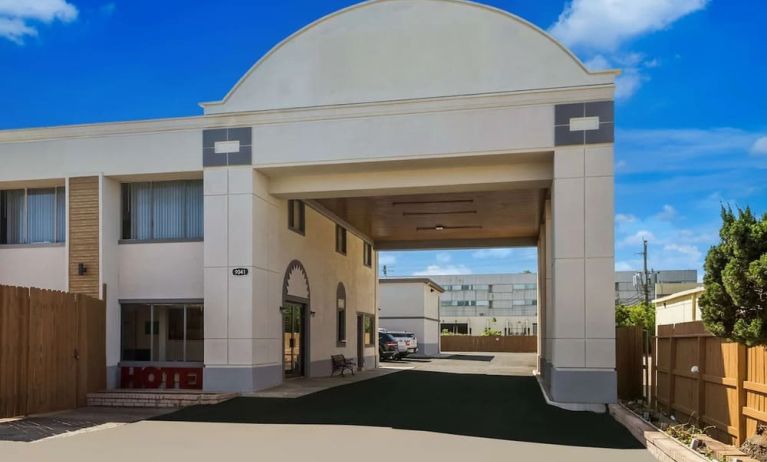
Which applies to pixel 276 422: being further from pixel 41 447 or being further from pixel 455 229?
pixel 455 229

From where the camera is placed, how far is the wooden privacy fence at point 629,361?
15.9 m

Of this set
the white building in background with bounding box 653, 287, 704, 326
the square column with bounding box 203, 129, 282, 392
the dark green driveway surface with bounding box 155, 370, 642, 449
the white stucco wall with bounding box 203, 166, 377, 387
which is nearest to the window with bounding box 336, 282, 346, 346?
the dark green driveway surface with bounding box 155, 370, 642, 449

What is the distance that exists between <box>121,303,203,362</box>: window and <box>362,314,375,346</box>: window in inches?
464

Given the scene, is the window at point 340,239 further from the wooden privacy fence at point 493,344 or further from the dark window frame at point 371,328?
the wooden privacy fence at point 493,344

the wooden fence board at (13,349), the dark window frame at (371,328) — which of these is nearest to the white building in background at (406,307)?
the dark window frame at (371,328)

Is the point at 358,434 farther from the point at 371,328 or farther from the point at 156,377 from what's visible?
the point at 371,328

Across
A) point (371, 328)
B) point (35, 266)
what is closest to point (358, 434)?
Answer: point (35, 266)

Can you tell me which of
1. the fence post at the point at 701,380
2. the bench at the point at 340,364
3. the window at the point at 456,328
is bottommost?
the window at the point at 456,328

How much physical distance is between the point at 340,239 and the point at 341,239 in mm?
174

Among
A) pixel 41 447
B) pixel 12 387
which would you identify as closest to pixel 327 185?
pixel 12 387

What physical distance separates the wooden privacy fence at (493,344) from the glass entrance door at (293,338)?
124ft

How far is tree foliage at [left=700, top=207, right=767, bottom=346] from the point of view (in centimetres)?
841

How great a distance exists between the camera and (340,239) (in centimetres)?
2577

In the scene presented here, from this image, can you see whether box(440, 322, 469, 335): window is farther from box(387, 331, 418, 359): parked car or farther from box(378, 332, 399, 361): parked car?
box(378, 332, 399, 361): parked car
